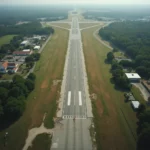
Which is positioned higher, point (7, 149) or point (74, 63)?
point (74, 63)

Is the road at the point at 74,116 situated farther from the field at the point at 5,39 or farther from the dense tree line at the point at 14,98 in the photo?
the field at the point at 5,39

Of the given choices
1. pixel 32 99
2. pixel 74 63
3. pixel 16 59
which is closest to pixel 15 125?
pixel 32 99

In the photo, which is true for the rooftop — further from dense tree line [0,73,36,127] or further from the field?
the field

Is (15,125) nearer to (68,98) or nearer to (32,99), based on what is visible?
(32,99)

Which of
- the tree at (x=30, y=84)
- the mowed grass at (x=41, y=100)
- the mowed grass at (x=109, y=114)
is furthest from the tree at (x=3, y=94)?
the mowed grass at (x=109, y=114)

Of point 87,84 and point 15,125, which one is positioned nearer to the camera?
point 15,125

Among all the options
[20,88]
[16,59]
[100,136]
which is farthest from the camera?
[16,59]

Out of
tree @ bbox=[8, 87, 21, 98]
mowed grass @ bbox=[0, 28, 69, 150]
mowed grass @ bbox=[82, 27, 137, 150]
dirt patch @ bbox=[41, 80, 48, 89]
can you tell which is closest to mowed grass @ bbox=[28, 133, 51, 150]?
mowed grass @ bbox=[0, 28, 69, 150]
